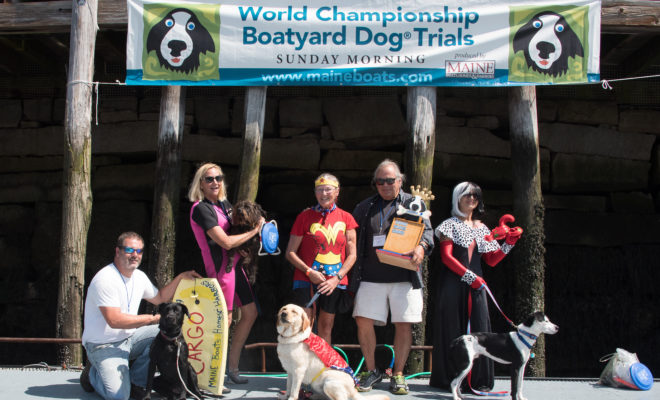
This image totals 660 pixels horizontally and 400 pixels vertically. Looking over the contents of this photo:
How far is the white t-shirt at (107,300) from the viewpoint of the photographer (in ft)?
14.1

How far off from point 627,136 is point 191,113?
188 inches

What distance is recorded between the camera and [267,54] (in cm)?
589

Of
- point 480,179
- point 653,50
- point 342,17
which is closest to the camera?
point 342,17

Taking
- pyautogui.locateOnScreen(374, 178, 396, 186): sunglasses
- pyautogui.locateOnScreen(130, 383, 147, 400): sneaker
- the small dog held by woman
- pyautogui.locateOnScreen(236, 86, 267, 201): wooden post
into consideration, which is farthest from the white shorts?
pyautogui.locateOnScreen(236, 86, 267, 201): wooden post

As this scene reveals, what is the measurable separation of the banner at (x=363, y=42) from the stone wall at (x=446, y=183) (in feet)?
5.95

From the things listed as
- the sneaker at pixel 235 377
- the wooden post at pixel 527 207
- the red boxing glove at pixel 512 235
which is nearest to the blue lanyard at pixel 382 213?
the red boxing glove at pixel 512 235

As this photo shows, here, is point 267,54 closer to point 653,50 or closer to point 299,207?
point 299,207

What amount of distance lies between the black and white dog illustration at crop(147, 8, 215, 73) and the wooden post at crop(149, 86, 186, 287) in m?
0.28

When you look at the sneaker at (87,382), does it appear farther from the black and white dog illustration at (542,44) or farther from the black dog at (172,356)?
the black and white dog illustration at (542,44)

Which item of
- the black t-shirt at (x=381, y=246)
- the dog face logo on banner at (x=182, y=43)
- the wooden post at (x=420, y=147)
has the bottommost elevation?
the black t-shirt at (x=381, y=246)

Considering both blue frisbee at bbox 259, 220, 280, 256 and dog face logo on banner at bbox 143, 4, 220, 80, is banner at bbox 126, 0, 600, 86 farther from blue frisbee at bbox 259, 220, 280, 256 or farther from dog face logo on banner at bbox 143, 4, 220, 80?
blue frisbee at bbox 259, 220, 280, 256

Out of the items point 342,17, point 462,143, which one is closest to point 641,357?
point 462,143

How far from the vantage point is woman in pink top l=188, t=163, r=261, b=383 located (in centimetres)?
470

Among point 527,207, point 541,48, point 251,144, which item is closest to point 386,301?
point 527,207
